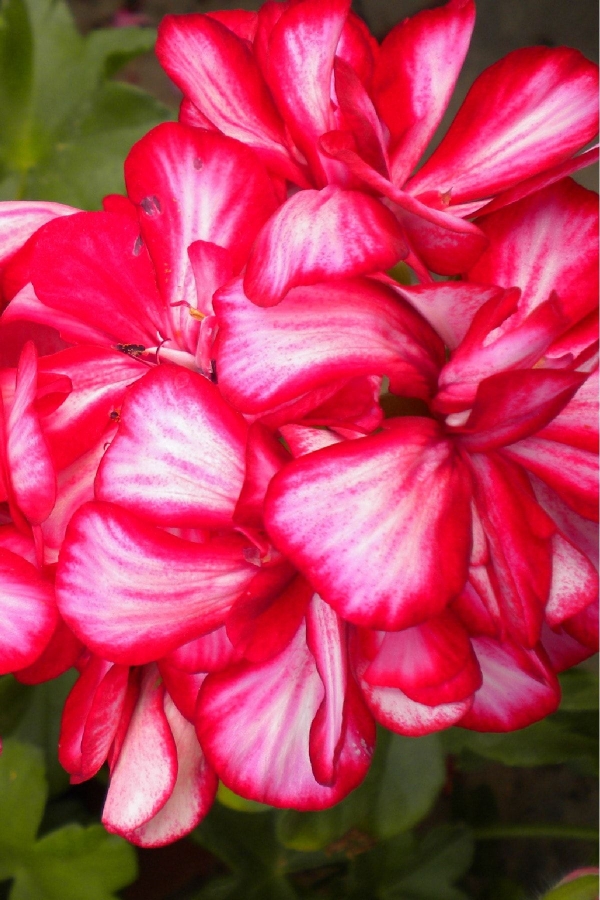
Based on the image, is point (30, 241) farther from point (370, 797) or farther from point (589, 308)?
point (370, 797)

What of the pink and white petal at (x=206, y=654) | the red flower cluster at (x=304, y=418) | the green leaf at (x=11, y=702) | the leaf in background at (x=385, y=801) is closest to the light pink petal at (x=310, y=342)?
the red flower cluster at (x=304, y=418)

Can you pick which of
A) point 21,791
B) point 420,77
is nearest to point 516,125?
point 420,77

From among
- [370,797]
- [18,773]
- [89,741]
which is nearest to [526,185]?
[89,741]

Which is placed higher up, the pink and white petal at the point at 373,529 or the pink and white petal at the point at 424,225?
the pink and white petal at the point at 424,225

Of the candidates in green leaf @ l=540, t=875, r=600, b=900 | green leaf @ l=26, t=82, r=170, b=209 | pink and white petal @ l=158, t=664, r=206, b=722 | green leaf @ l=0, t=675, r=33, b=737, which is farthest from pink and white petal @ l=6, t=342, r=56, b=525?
green leaf @ l=26, t=82, r=170, b=209

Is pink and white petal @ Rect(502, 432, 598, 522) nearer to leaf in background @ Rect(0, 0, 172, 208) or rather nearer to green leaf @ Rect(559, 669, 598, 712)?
green leaf @ Rect(559, 669, 598, 712)

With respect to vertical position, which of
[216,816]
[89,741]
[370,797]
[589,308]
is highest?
[589,308]

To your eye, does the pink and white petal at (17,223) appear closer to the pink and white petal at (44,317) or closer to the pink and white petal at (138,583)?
the pink and white petal at (44,317)
